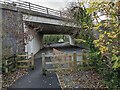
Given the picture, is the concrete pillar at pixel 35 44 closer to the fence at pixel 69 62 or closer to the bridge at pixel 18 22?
the bridge at pixel 18 22

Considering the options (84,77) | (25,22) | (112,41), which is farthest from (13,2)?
(112,41)

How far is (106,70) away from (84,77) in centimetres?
194

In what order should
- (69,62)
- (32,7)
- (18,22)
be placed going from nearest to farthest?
(69,62), (18,22), (32,7)

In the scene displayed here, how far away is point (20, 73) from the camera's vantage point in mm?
11141

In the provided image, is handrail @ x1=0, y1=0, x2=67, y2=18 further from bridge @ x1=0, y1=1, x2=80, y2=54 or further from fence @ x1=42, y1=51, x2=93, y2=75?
fence @ x1=42, y1=51, x2=93, y2=75

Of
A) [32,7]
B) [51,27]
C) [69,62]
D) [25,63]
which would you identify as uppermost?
[32,7]

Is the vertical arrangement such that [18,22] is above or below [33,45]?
above

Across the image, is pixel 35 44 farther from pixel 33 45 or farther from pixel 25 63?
pixel 25 63

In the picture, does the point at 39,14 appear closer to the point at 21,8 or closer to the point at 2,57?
the point at 21,8

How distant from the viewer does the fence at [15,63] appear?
10402 mm

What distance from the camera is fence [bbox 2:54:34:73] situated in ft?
34.1

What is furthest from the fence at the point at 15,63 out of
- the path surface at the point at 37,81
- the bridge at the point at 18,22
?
the bridge at the point at 18,22

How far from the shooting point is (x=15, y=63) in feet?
39.2

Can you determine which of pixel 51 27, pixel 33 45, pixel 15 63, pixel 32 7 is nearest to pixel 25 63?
pixel 15 63
